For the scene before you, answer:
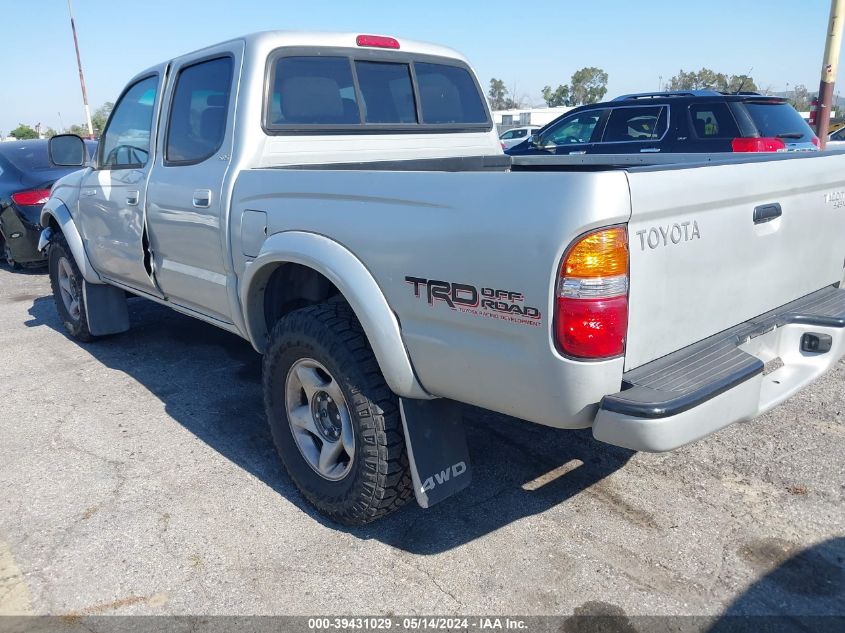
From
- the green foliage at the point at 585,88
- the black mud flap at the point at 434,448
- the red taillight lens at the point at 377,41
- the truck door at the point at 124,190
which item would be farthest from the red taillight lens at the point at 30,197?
the green foliage at the point at 585,88

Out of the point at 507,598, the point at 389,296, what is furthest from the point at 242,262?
the point at 507,598

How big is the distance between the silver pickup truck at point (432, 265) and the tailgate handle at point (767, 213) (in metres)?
0.01

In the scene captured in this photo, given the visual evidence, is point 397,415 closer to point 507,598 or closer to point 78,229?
point 507,598

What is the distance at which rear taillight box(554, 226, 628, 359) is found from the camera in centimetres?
201

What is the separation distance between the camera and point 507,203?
2.12 m

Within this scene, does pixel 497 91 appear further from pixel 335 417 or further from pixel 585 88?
pixel 335 417

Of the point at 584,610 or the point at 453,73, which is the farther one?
the point at 453,73

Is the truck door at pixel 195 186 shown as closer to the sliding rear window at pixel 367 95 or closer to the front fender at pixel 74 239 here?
the sliding rear window at pixel 367 95

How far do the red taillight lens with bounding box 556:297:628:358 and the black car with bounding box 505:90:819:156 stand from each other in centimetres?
672

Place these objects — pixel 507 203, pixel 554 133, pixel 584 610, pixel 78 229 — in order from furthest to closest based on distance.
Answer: pixel 554 133 < pixel 78 229 < pixel 584 610 < pixel 507 203

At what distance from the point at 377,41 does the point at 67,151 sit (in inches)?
102

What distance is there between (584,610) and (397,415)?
96cm

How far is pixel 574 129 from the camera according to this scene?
9445 mm

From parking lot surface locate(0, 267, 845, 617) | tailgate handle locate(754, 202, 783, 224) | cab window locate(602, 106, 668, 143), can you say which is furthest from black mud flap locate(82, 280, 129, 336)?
cab window locate(602, 106, 668, 143)
